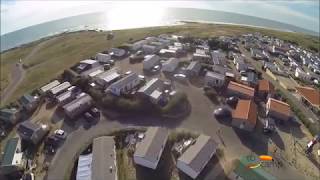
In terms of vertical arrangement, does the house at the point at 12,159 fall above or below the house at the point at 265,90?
below

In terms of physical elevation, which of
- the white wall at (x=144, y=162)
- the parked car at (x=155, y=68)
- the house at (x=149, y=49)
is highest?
the white wall at (x=144, y=162)

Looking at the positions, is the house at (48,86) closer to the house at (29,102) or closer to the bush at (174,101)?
the house at (29,102)

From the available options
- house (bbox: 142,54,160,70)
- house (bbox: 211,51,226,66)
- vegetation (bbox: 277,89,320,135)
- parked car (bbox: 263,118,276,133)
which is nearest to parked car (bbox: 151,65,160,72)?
house (bbox: 142,54,160,70)

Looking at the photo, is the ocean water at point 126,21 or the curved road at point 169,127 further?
the ocean water at point 126,21

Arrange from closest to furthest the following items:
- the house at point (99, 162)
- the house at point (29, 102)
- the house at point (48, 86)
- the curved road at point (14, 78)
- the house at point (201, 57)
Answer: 1. the house at point (99, 162)
2. the house at point (29, 102)
3. the house at point (48, 86)
4. the curved road at point (14, 78)
5. the house at point (201, 57)

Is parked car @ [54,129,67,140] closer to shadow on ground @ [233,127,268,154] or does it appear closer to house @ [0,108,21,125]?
house @ [0,108,21,125]

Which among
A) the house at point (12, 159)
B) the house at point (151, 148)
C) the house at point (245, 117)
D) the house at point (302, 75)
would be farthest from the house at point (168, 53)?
the house at point (12, 159)

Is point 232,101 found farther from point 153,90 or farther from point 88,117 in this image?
point 88,117
